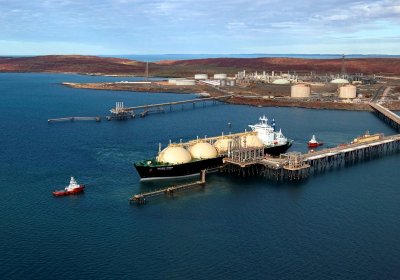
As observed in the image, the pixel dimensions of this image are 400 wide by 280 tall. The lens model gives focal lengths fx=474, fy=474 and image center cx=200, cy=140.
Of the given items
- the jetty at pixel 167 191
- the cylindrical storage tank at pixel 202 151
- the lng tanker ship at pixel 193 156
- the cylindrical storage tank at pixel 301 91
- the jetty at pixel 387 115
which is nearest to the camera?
the jetty at pixel 167 191

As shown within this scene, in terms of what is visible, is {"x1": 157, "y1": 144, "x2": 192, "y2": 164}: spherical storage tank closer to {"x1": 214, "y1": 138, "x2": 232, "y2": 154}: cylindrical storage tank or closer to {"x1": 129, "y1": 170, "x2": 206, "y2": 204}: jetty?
{"x1": 129, "y1": 170, "x2": 206, "y2": 204}: jetty

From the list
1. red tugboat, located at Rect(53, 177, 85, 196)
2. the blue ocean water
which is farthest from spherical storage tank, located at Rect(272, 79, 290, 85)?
red tugboat, located at Rect(53, 177, 85, 196)

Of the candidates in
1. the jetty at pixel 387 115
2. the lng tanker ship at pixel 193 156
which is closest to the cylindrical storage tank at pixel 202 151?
the lng tanker ship at pixel 193 156

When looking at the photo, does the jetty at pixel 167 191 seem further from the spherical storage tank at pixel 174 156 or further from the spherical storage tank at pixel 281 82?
the spherical storage tank at pixel 281 82

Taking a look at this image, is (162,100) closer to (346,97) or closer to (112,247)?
(346,97)

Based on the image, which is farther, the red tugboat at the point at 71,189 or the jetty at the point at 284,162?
the jetty at the point at 284,162

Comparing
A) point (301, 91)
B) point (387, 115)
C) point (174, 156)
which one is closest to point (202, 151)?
point (174, 156)

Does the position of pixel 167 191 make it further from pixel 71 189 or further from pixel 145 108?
pixel 145 108

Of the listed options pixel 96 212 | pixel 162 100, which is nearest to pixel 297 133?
pixel 96 212
